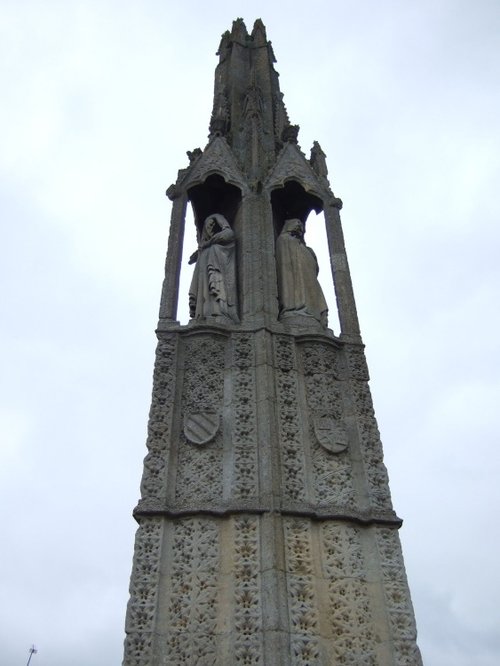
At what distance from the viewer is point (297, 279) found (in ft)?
33.4

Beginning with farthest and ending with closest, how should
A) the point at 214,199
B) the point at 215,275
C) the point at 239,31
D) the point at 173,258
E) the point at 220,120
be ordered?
the point at 239,31, the point at 220,120, the point at 214,199, the point at 173,258, the point at 215,275

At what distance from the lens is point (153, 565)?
6.64 metres

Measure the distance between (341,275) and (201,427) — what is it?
383 cm

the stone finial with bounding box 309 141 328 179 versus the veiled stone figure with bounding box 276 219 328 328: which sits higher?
the stone finial with bounding box 309 141 328 179

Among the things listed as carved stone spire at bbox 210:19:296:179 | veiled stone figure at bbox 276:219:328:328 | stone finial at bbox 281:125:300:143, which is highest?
carved stone spire at bbox 210:19:296:179

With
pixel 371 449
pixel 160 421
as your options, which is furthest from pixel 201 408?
pixel 371 449

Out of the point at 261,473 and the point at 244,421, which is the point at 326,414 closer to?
the point at 244,421

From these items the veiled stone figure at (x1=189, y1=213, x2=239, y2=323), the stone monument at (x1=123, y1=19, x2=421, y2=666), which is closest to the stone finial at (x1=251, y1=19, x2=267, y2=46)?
the stone monument at (x1=123, y1=19, x2=421, y2=666)

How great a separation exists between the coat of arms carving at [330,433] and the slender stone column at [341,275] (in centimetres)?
168

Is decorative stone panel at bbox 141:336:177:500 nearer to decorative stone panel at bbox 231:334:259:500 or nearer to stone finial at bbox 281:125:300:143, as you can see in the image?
decorative stone panel at bbox 231:334:259:500

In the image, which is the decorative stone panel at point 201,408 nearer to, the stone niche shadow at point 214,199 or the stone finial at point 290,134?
the stone niche shadow at point 214,199

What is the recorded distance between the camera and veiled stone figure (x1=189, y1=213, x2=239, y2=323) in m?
9.73

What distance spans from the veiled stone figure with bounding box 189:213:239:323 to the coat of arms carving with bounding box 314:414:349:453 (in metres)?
2.18

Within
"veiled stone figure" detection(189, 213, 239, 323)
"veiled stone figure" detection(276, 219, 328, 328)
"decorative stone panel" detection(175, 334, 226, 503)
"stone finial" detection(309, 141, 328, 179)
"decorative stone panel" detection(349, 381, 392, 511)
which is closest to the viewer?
"decorative stone panel" detection(175, 334, 226, 503)
